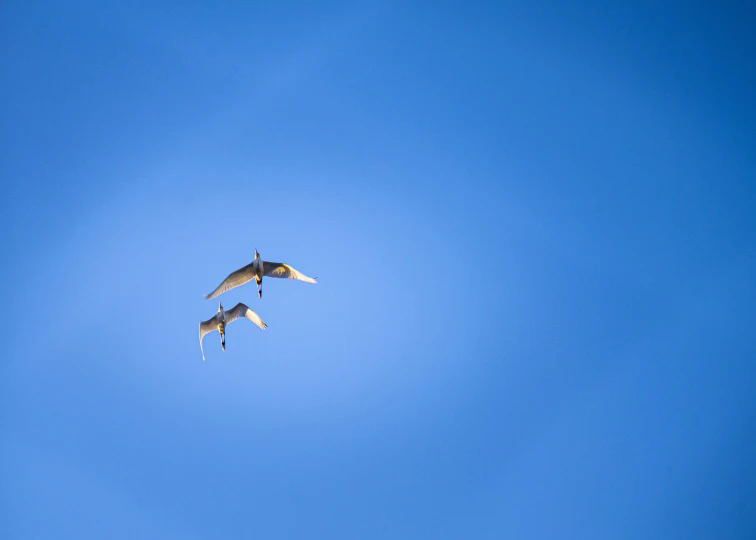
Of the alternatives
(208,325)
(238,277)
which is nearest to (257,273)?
(238,277)

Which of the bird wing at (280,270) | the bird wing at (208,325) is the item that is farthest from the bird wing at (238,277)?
the bird wing at (208,325)

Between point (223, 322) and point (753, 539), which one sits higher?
point (223, 322)

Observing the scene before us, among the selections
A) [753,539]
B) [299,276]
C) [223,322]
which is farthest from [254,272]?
[753,539]

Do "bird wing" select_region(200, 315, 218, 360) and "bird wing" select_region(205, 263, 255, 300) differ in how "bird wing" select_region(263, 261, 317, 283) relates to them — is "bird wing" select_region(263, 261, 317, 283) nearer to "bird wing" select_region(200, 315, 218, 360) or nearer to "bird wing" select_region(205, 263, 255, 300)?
"bird wing" select_region(205, 263, 255, 300)

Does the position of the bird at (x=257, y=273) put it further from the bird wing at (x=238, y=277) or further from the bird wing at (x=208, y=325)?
the bird wing at (x=208, y=325)

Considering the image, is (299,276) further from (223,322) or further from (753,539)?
(753,539)

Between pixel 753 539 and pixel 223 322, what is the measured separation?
2196cm

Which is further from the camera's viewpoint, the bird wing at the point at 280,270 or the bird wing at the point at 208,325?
the bird wing at the point at 208,325

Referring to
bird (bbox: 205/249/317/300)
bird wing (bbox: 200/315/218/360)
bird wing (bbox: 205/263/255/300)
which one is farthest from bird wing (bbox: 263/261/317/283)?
bird wing (bbox: 200/315/218/360)

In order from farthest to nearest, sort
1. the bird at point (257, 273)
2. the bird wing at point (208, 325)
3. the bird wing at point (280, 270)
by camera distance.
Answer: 1. the bird wing at point (208, 325)
2. the bird wing at point (280, 270)
3. the bird at point (257, 273)

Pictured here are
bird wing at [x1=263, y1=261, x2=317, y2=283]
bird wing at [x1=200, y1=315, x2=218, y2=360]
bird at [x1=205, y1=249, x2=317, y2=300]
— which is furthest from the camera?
bird wing at [x1=200, y1=315, x2=218, y2=360]

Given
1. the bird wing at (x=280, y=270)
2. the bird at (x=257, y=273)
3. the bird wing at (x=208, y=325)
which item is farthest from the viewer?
the bird wing at (x=208, y=325)

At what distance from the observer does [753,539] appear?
2153cm

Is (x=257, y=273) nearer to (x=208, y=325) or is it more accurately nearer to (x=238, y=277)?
(x=238, y=277)
